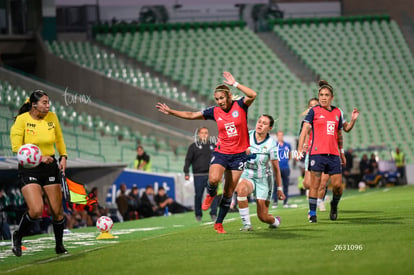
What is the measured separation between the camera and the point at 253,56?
142 feet

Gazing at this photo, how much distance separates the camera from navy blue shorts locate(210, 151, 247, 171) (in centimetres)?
1242

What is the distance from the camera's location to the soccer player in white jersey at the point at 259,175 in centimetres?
1295

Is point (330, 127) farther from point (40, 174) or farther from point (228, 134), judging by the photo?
point (40, 174)

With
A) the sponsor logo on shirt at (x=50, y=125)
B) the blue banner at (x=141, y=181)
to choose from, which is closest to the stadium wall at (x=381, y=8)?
the blue banner at (x=141, y=181)

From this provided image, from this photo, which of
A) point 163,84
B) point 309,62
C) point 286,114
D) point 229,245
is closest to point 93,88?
point 163,84

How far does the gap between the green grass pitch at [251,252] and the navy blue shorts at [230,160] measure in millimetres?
1025

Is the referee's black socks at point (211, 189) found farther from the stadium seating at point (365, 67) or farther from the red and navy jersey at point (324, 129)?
the stadium seating at point (365, 67)

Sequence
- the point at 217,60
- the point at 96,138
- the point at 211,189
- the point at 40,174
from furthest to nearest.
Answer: the point at 217,60 < the point at 96,138 < the point at 211,189 < the point at 40,174

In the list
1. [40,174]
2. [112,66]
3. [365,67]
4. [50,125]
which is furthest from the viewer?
[365,67]

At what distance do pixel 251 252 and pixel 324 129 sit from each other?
4.59m

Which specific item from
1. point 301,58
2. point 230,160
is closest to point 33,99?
point 230,160

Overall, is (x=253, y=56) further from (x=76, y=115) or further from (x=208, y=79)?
(x=76, y=115)

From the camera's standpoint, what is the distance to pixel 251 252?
10.0 meters

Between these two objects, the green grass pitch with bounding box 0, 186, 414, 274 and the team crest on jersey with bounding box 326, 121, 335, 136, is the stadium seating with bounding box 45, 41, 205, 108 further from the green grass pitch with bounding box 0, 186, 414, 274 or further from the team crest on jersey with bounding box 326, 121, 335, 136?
the green grass pitch with bounding box 0, 186, 414, 274
